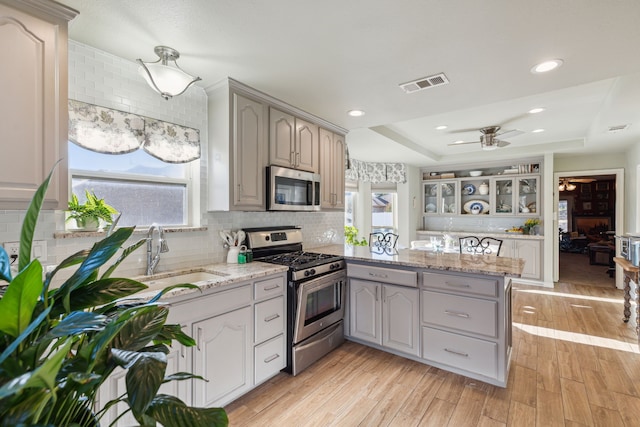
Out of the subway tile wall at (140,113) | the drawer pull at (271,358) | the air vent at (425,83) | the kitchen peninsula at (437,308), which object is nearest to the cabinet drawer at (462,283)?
the kitchen peninsula at (437,308)

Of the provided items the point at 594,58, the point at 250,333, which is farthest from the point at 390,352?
the point at 594,58

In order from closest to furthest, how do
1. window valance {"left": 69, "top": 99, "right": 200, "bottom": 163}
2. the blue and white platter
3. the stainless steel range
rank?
window valance {"left": 69, "top": 99, "right": 200, "bottom": 163}, the stainless steel range, the blue and white platter

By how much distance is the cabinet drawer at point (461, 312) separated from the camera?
7.64ft

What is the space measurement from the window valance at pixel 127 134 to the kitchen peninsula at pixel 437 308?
174 cm

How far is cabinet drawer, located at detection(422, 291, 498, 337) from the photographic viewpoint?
233 cm

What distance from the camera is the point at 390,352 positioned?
→ 9.45 ft

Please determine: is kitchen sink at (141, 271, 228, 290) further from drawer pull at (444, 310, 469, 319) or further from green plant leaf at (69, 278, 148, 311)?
drawer pull at (444, 310, 469, 319)

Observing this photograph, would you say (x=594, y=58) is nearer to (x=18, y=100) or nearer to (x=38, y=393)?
(x=38, y=393)

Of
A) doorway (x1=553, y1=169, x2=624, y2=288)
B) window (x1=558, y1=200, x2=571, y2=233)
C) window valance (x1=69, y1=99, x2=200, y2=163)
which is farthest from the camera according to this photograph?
window (x1=558, y1=200, x2=571, y2=233)

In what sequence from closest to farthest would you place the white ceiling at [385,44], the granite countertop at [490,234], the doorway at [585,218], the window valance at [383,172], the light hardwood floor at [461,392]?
the white ceiling at [385,44], the light hardwood floor at [461,392], the granite countertop at [490,234], the window valance at [383,172], the doorway at [585,218]

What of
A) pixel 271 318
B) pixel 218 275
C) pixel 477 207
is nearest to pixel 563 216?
pixel 477 207

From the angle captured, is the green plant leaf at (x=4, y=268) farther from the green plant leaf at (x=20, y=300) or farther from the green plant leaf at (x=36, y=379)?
the green plant leaf at (x=36, y=379)

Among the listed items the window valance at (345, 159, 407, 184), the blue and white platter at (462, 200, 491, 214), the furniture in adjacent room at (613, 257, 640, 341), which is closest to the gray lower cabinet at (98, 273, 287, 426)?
the furniture in adjacent room at (613, 257, 640, 341)

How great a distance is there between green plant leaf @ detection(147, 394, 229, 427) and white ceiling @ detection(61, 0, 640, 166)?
1.67 m
